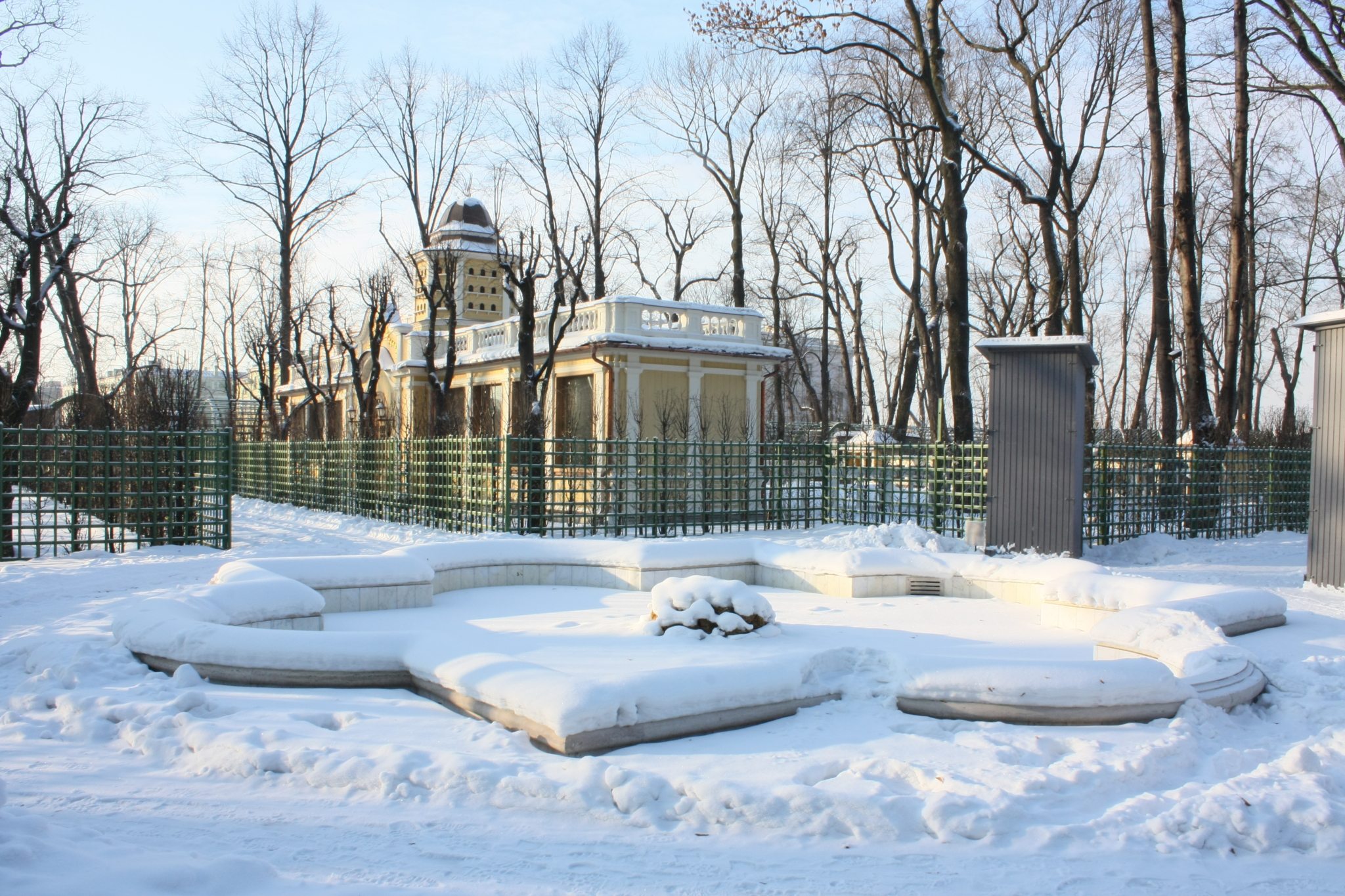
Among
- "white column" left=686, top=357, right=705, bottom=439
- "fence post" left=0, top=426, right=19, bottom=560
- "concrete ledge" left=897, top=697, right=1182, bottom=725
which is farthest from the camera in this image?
"white column" left=686, top=357, right=705, bottom=439

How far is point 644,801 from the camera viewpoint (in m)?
4.20

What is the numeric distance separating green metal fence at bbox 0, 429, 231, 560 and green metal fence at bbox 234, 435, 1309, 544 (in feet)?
13.0

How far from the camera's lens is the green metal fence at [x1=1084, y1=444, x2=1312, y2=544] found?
15.0 meters

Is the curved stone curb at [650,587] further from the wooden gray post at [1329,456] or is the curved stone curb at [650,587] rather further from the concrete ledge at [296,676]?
the wooden gray post at [1329,456]

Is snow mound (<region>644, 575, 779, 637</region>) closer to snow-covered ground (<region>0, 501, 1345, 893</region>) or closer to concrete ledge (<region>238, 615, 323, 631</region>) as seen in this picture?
snow-covered ground (<region>0, 501, 1345, 893</region>)

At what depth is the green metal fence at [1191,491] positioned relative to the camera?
14992 millimetres

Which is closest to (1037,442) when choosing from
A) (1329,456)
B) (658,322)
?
(1329,456)

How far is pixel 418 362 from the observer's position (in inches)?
1256

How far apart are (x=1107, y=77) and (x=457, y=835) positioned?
26.6 meters

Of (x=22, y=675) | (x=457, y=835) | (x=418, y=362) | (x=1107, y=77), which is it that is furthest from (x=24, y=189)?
(x=1107, y=77)

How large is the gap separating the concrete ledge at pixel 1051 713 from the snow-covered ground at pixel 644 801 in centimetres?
9

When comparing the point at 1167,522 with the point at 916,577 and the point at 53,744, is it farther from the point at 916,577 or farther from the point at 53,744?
the point at 53,744

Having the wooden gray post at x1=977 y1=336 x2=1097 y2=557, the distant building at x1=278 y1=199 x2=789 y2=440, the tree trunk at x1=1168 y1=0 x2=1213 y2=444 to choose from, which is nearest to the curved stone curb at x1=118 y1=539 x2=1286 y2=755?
the wooden gray post at x1=977 y1=336 x2=1097 y2=557

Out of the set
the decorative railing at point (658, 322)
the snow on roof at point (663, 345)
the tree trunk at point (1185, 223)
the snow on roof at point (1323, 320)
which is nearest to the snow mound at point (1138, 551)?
the snow on roof at point (1323, 320)
